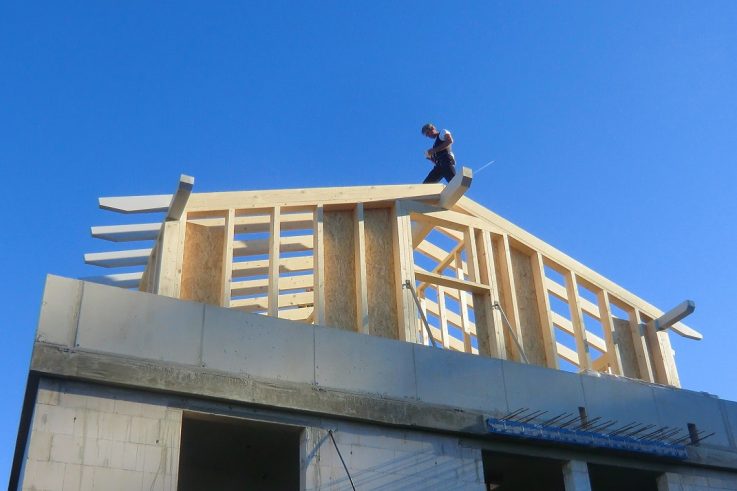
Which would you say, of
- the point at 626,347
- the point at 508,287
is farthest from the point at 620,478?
the point at 626,347

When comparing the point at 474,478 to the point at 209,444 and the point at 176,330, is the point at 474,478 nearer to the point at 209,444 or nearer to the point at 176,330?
the point at 209,444

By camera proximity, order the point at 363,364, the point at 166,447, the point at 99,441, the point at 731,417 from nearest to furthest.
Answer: the point at 99,441 < the point at 166,447 < the point at 363,364 < the point at 731,417

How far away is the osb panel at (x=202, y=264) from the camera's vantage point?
1466cm

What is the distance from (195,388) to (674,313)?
1098cm

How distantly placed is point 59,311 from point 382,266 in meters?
6.11

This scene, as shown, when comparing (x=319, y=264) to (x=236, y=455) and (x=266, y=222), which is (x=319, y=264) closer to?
(x=266, y=222)

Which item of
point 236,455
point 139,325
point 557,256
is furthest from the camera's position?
point 557,256

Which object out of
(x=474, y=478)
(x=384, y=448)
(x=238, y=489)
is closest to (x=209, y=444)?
(x=238, y=489)

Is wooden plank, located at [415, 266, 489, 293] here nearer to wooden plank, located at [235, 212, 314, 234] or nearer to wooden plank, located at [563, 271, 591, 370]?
wooden plank, located at [235, 212, 314, 234]

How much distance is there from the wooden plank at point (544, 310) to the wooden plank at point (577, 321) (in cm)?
68

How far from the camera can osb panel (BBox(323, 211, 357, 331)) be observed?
A: 15.5m

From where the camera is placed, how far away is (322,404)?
1293cm

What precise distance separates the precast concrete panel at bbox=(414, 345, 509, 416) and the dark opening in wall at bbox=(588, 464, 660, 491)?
202cm

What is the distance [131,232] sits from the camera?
50.7 feet
